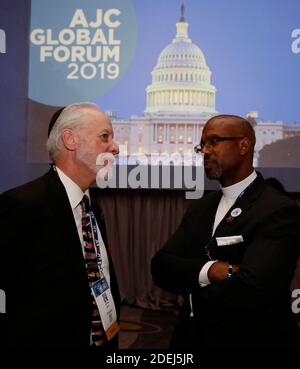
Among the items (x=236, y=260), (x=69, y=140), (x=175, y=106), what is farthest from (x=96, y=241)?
(x=175, y=106)

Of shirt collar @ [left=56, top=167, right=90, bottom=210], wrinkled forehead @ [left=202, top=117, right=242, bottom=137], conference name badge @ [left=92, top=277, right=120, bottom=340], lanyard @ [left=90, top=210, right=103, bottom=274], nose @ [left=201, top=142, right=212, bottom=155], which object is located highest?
wrinkled forehead @ [left=202, top=117, right=242, bottom=137]

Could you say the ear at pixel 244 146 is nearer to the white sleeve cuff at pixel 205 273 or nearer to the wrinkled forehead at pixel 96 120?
the white sleeve cuff at pixel 205 273

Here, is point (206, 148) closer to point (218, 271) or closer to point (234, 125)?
point (234, 125)

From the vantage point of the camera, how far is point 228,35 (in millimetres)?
5039

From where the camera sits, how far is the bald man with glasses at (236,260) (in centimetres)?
196

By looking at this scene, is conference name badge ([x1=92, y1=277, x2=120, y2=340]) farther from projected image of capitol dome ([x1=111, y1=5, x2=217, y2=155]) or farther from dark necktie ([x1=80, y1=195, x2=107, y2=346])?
projected image of capitol dome ([x1=111, y1=5, x2=217, y2=155])

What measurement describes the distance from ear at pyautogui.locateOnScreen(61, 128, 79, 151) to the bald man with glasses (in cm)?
56

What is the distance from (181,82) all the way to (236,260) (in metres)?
3.43

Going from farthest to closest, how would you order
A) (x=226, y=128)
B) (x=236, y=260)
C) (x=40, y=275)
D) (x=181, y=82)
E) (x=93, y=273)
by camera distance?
(x=181, y=82)
(x=226, y=128)
(x=236, y=260)
(x=93, y=273)
(x=40, y=275)

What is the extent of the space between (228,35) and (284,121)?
3.06 feet

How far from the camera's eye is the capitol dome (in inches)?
199

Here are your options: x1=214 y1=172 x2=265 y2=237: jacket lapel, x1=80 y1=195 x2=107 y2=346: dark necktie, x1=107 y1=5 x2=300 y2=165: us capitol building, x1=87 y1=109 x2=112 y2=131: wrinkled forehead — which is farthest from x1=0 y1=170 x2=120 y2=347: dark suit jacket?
x1=107 y1=5 x2=300 y2=165: us capitol building

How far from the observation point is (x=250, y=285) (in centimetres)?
195
